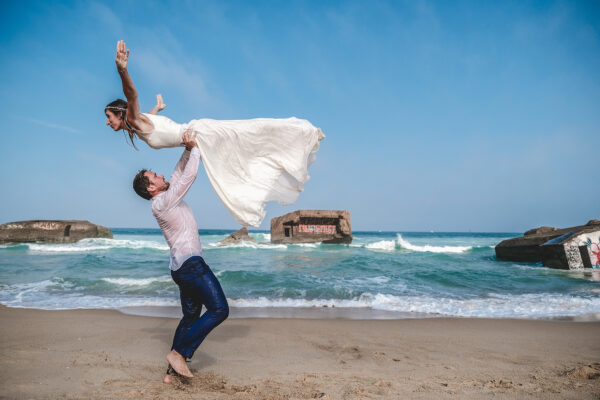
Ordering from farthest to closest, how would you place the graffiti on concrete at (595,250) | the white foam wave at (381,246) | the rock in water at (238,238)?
the rock in water at (238,238)
the white foam wave at (381,246)
the graffiti on concrete at (595,250)

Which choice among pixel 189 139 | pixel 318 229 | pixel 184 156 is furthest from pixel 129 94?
pixel 318 229

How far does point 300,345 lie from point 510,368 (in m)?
2.31

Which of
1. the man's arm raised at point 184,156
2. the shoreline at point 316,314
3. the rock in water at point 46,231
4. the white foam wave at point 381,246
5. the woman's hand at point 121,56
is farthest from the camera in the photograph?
the rock in water at point 46,231

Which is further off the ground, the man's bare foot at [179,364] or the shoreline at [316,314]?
the man's bare foot at [179,364]

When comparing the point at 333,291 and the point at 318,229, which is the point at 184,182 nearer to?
the point at 333,291

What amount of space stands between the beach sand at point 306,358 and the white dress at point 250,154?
5.08 feet

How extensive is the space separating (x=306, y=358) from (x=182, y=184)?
2.40 meters

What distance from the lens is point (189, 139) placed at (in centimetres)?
306

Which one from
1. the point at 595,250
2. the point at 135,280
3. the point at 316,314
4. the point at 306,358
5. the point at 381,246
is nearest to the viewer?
the point at 306,358

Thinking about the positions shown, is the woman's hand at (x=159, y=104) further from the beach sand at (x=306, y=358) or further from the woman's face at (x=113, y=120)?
the beach sand at (x=306, y=358)

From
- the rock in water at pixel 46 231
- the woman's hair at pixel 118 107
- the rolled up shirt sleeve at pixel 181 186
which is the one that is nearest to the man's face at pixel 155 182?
the rolled up shirt sleeve at pixel 181 186

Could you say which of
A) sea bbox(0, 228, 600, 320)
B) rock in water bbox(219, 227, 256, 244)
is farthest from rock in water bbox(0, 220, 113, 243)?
sea bbox(0, 228, 600, 320)

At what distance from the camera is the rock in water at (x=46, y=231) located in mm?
27562

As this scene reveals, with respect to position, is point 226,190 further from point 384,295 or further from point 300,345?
point 384,295
